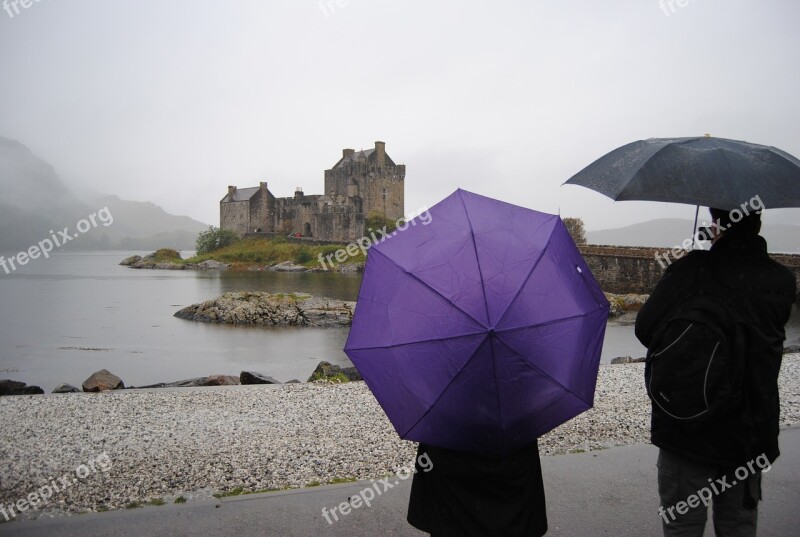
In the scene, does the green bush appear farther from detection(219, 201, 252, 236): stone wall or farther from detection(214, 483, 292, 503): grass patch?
detection(214, 483, 292, 503): grass patch

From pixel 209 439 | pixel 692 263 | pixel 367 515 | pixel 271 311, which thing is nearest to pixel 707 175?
pixel 692 263

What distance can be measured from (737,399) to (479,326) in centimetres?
111

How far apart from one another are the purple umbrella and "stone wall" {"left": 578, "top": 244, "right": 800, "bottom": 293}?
3959 cm

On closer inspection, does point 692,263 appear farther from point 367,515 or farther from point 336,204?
point 336,204

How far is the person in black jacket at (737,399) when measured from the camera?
2395mm

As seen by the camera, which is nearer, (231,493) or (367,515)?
(367,515)

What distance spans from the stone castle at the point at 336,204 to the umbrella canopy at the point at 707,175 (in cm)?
6659

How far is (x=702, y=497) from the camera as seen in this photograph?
2564mm

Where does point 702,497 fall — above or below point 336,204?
below

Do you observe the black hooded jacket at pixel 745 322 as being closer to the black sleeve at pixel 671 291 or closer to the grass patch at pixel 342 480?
the black sleeve at pixel 671 291

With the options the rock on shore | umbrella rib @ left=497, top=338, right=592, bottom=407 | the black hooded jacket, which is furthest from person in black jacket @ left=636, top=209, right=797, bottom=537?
the rock on shore

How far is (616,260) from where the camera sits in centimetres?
4278

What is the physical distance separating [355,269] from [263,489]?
54927mm

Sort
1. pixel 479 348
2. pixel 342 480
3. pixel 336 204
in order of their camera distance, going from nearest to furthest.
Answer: pixel 479 348 < pixel 342 480 < pixel 336 204
